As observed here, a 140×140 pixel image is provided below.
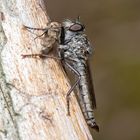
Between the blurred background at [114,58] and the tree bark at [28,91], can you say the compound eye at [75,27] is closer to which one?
the tree bark at [28,91]

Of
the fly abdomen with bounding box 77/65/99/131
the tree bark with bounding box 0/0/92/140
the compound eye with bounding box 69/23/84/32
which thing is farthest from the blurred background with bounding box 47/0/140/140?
the tree bark with bounding box 0/0/92/140

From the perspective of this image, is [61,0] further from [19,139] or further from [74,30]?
[19,139]

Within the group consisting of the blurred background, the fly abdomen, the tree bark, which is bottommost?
the blurred background

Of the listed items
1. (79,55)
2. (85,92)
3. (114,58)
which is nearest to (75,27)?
(79,55)

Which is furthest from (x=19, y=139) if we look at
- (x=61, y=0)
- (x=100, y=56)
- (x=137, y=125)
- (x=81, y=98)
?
(x=61, y=0)

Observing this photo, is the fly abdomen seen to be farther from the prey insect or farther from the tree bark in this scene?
the tree bark

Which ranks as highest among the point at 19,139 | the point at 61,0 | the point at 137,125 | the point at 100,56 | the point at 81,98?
the point at 19,139

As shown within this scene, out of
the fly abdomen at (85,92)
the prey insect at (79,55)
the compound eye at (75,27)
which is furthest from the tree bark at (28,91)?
the fly abdomen at (85,92)
